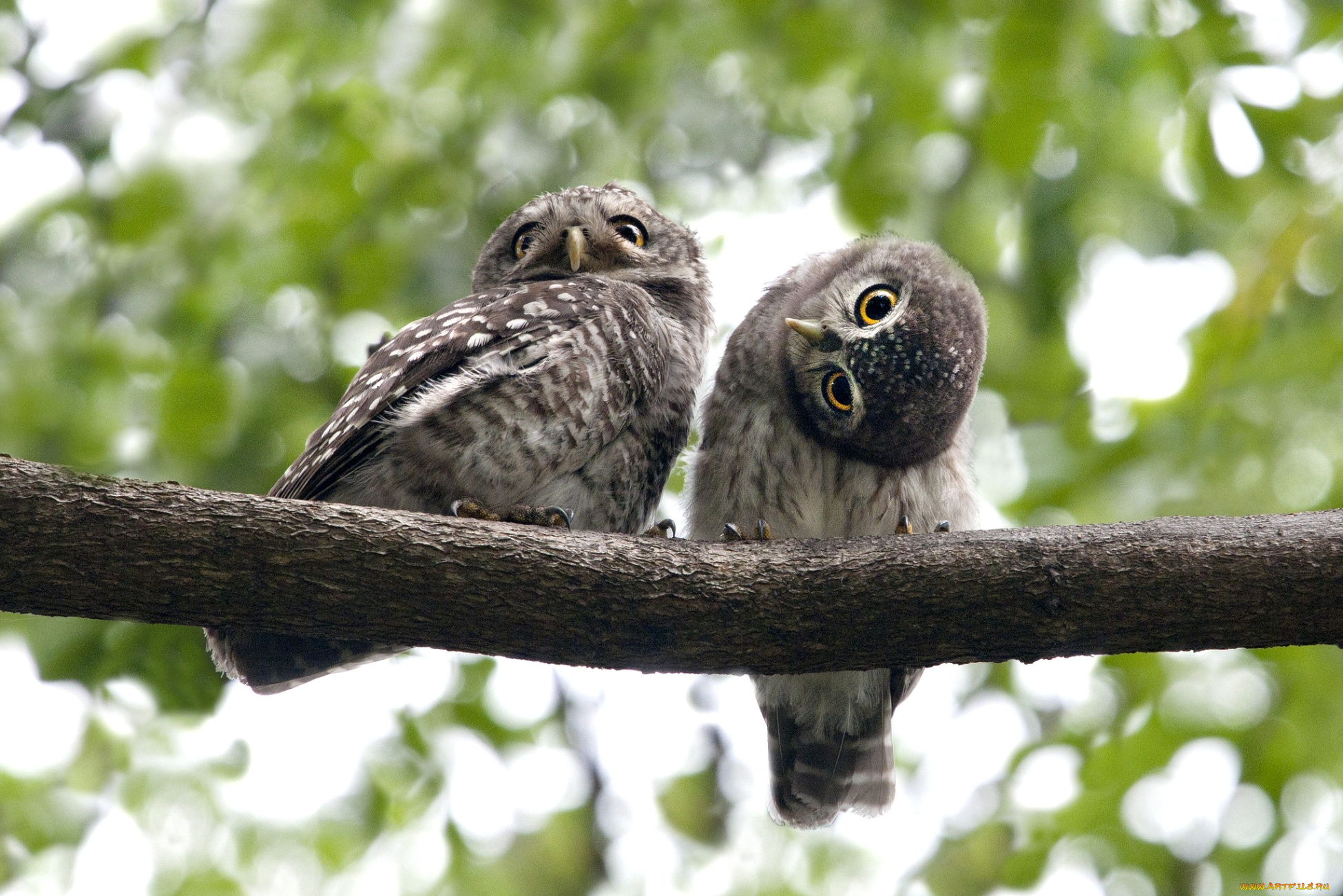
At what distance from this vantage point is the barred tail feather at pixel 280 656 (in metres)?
2.61

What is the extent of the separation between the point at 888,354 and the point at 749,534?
58 centimetres

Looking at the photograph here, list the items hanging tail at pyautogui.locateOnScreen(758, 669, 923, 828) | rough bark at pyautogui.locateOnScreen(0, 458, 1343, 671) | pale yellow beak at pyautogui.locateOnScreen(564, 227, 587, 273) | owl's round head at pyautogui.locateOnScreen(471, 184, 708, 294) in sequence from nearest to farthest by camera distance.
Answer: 1. rough bark at pyautogui.locateOnScreen(0, 458, 1343, 671)
2. hanging tail at pyautogui.locateOnScreen(758, 669, 923, 828)
3. pale yellow beak at pyautogui.locateOnScreen(564, 227, 587, 273)
4. owl's round head at pyautogui.locateOnScreen(471, 184, 708, 294)

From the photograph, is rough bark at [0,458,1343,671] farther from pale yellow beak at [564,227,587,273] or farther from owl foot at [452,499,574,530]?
pale yellow beak at [564,227,587,273]

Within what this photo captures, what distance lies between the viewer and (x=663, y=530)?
2.67 m

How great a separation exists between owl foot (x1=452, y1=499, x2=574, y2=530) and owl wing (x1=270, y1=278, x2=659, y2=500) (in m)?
0.28

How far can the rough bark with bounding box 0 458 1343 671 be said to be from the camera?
1924 mm

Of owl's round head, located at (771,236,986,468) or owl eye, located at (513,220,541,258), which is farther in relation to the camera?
owl eye, located at (513,220,541,258)

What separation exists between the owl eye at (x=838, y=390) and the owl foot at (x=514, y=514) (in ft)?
2.51

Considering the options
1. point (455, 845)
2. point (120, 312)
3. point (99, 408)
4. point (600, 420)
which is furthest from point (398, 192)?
point (455, 845)

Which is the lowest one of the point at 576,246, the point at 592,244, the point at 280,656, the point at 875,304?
the point at 280,656

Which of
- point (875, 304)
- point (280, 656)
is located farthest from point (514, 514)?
point (875, 304)

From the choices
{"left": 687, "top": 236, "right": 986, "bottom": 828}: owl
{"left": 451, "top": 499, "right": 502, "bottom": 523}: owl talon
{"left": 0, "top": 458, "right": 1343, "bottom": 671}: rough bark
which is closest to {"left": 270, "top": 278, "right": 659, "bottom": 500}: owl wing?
{"left": 451, "top": 499, "right": 502, "bottom": 523}: owl talon

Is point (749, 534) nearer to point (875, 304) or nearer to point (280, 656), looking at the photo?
point (875, 304)

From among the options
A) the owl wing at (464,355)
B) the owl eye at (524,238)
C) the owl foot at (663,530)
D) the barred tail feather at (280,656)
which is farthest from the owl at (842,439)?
the barred tail feather at (280,656)
